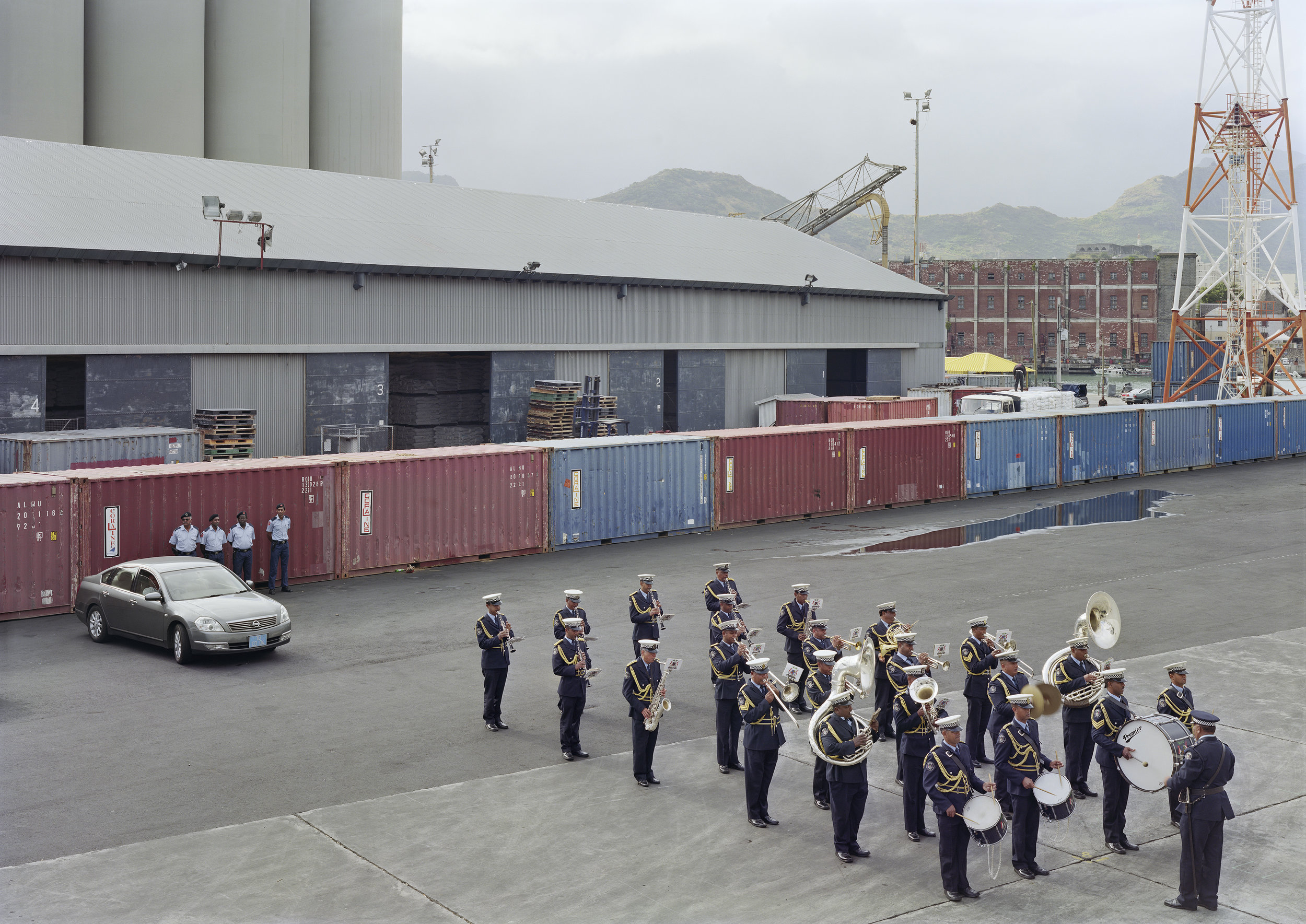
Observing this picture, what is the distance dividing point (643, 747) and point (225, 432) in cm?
2364

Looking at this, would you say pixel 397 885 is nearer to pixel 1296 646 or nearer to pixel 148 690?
pixel 148 690

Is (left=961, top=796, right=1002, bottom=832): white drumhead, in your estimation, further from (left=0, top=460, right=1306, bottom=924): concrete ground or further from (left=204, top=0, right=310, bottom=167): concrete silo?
(left=204, top=0, right=310, bottom=167): concrete silo

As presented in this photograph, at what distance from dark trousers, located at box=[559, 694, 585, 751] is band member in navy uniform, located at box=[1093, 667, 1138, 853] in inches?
238

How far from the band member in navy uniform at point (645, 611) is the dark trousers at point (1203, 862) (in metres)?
8.30

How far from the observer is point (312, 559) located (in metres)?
26.1

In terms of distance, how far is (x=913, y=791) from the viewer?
12602 millimetres

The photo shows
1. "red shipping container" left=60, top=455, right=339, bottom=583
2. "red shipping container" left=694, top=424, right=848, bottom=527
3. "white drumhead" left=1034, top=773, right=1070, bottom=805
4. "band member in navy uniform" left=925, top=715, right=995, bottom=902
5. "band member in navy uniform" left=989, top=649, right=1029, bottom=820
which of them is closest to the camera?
"band member in navy uniform" left=925, top=715, right=995, bottom=902

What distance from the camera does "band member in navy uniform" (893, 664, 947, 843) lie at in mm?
12500

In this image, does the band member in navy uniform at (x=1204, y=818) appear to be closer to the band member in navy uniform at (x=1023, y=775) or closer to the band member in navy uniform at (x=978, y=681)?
the band member in navy uniform at (x=1023, y=775)

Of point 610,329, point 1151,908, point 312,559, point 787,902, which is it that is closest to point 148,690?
point 312,559

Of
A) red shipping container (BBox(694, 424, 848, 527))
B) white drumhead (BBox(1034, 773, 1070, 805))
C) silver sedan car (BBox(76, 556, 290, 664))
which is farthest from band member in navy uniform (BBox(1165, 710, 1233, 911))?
red shipping container (BBox(694, 424, 848, 527))

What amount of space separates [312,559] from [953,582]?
13.9 metres

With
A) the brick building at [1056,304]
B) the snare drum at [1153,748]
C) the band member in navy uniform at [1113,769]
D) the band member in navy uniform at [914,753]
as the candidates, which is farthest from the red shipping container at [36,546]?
the brick building at [1056,304]

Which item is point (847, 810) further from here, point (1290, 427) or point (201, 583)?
point (1290, 427)
